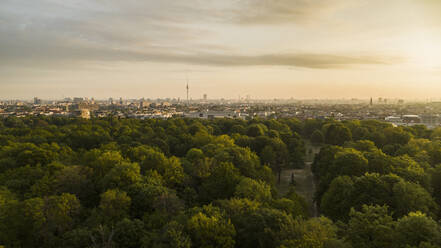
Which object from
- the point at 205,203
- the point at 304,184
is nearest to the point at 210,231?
the point at 205,203

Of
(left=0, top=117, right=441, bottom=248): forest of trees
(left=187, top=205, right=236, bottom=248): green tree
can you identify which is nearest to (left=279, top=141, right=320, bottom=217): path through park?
(left=0, top=117, right=441, bottom=248): forest of trees

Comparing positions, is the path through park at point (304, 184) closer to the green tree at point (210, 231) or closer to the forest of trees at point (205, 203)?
the forest of trees at point (205, 203)

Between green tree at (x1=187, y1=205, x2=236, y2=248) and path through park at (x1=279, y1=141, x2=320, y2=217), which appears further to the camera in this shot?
path through park at (x1=279, y1=141, x2=320, y2=217)

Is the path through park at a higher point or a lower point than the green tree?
lower

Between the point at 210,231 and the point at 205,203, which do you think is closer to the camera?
the point at 210,231

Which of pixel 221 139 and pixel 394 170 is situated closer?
pixel 394 170

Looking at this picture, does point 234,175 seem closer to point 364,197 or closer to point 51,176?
point 364,197

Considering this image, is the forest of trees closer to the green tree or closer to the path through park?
the green tree

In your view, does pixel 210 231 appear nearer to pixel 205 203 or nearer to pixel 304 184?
pixel 205 203

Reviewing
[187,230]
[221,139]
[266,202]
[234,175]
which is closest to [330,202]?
[266,202]

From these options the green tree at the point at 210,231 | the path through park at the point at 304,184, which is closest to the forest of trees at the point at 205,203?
the green tree at the point at 210,231

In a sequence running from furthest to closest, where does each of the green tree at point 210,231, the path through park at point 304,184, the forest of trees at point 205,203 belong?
the path through park at point 304,184
the forest of trees at point 205,203
the green tree at point 210,231
